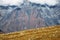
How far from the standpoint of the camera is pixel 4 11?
1.28 metres

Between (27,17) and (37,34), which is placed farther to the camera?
(27,17)

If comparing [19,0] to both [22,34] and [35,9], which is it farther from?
[22,34]

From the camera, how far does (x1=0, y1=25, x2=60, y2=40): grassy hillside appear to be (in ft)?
3.51

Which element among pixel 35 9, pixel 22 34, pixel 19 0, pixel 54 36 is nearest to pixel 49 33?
pixel 54 36

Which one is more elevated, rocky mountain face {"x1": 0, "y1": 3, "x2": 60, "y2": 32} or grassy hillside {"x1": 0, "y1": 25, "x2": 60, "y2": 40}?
rocky mountain face {"x1": 0, "y1": 3, "x2": 60, "y2": 32}

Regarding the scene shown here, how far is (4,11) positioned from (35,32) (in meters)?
0.44

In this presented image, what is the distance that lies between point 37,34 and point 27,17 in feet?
0.74

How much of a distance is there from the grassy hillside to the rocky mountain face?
1.9 inches

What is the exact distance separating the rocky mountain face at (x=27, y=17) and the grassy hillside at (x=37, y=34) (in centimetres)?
5

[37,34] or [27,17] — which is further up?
[27,17]

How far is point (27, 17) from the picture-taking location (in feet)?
4.00

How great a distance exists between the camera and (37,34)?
1107 millimetres

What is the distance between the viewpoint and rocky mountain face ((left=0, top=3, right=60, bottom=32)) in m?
1.14

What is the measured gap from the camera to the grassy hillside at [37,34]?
107 cm
